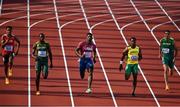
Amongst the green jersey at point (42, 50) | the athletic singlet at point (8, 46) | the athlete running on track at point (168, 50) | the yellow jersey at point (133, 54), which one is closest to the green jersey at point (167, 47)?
the athlete running on track at point (168, 50)

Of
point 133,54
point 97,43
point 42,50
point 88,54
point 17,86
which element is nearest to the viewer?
point 42,50

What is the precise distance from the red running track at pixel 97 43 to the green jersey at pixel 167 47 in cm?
109

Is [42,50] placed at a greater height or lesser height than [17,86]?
greater

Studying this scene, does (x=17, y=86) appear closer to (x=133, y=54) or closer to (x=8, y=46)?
(x=8, y=46)

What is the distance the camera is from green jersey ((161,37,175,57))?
17.6 metres

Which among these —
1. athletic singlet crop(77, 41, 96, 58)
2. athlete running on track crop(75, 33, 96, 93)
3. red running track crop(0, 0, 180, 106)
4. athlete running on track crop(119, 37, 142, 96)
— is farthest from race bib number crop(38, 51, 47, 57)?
athlete running on track crop(119, 37, 142, 96)

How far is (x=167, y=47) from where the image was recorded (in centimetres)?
1762

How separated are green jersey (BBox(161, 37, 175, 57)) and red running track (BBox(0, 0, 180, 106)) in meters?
1.09

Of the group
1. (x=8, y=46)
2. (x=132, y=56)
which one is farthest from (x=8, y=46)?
→ (x=132, y=56)

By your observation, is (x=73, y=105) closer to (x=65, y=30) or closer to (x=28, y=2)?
(x=65, y=30)

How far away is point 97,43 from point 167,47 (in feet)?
21.6

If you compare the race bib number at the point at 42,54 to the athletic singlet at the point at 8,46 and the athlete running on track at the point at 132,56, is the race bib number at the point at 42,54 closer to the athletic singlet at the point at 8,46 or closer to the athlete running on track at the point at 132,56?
the athletic singlet at the point at 8,46

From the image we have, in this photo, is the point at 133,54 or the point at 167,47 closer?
the point at 133,54

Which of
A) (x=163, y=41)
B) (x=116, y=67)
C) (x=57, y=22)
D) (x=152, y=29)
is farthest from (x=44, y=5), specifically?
(x=163, y=41)
